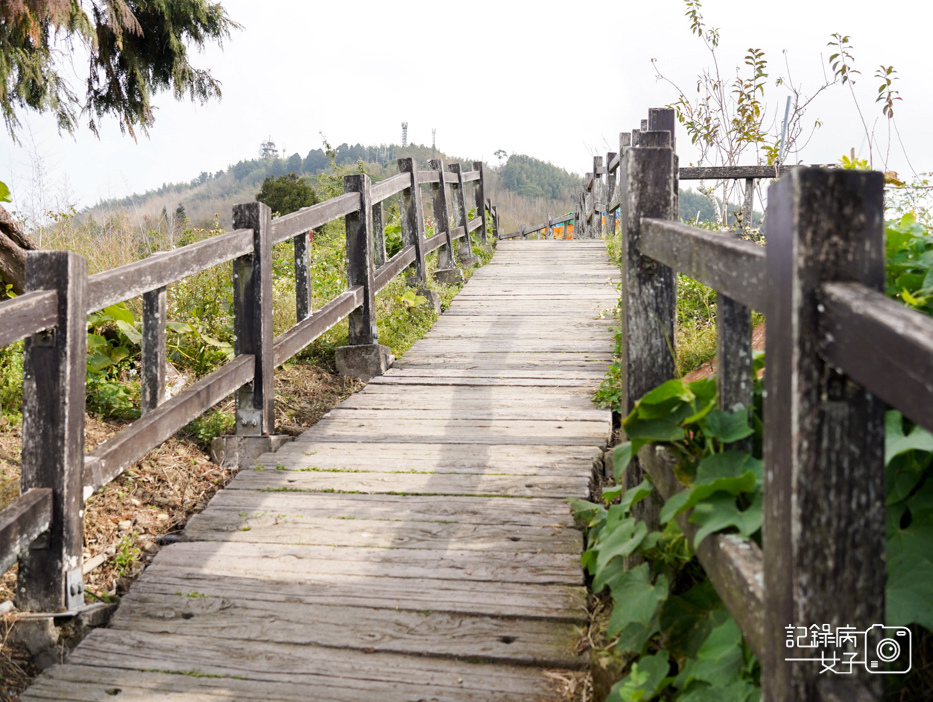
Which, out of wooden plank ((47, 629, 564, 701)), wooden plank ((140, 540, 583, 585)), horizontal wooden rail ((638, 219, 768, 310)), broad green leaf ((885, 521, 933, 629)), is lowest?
wooden plank ((47, 629, 564, 701))

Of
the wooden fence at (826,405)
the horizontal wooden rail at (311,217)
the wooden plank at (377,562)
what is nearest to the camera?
the wooden fence at (826,405)

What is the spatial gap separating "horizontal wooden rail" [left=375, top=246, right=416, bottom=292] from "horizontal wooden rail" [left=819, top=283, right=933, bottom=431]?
5160 mm

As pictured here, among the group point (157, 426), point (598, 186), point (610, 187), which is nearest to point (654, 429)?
point (157, 426)

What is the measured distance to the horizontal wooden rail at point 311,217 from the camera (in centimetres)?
439

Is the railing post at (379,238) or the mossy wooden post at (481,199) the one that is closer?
the railing post at (379,238)

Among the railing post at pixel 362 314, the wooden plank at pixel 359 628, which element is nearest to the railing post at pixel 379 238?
the railing post at pixel 362 314

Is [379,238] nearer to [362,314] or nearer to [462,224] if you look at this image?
[362,314]

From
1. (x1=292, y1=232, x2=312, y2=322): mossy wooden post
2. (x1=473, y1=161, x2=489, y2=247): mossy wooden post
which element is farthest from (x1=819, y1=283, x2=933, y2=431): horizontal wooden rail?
(x1=473, y1=161, x2=489, y2=247): mossy wooden post

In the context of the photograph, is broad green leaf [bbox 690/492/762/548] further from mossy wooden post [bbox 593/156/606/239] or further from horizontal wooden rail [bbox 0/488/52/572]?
mossy wooden post [bbox 593/156/606/239]

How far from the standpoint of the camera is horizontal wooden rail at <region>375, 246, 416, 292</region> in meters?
6.27

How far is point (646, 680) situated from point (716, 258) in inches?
42.0

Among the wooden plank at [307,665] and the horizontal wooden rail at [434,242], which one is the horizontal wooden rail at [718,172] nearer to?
the horizontal wooden rail at [434,242]

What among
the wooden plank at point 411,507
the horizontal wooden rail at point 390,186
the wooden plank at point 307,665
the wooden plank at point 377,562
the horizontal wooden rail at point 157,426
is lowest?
the wooden plank at point 307,665

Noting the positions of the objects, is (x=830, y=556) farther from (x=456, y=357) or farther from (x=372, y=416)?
(x=456, y=357)
